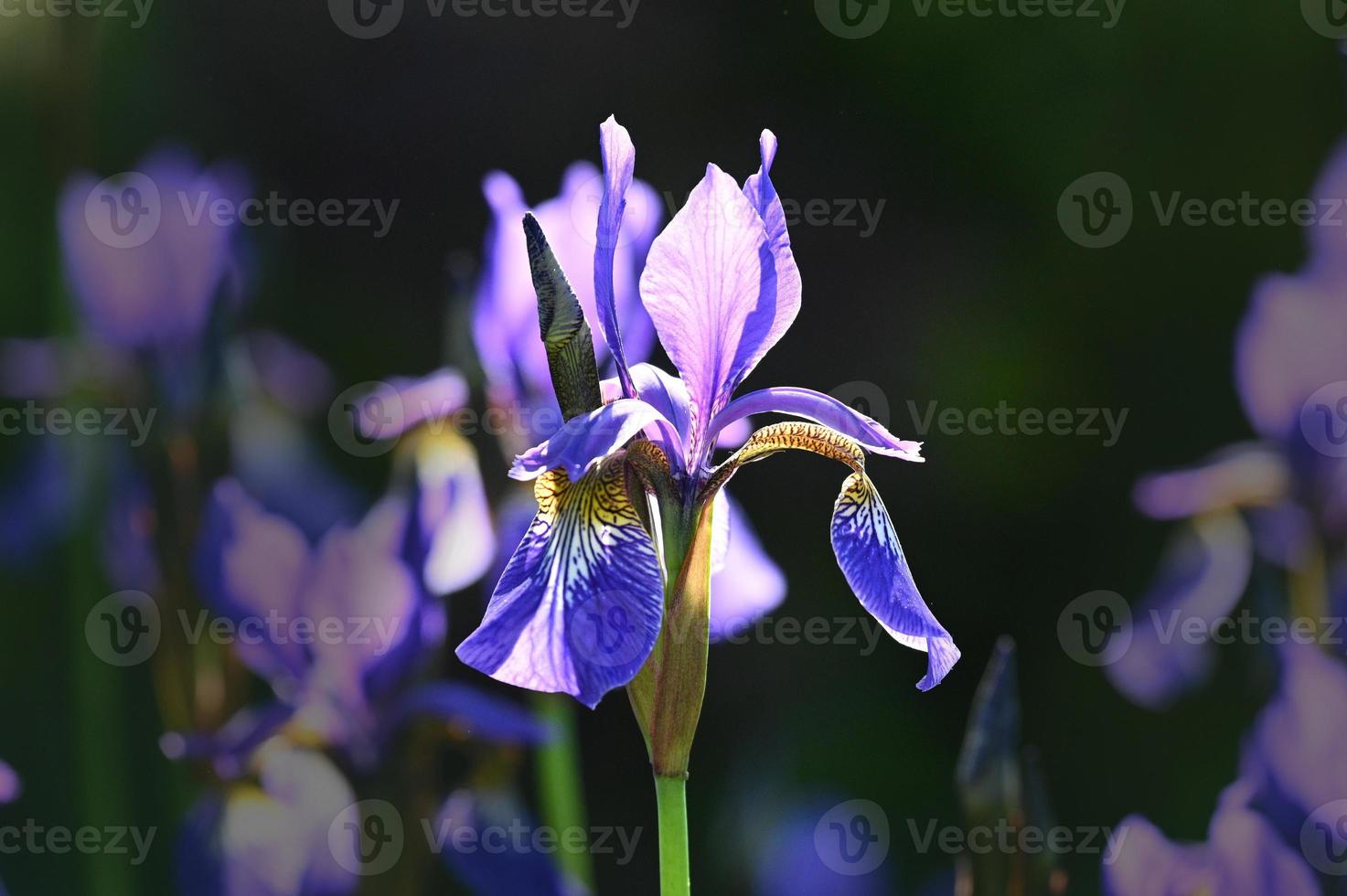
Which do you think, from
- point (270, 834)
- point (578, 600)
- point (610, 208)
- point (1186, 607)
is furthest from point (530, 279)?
point (1186, 607)

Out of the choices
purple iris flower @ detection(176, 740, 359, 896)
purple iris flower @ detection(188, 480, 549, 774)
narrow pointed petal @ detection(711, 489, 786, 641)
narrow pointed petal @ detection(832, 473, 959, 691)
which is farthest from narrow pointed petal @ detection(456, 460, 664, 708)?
purple iris flower @ detection(176, 740, 359, 896)

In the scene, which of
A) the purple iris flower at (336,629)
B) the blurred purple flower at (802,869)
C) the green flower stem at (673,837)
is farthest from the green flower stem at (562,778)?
the green flower stem at (673,837)

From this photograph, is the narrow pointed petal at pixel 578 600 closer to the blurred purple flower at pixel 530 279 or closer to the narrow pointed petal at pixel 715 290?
the narrow pointed petal at pixel 715 290

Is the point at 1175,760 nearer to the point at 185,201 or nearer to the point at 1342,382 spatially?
the point at 1342,382

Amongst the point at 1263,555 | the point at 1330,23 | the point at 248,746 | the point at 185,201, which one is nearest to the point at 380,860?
the point at 248,746

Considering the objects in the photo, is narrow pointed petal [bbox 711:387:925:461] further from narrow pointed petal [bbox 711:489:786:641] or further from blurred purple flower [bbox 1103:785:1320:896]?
blurred purple flower [bbox 1103:785:1320:896]

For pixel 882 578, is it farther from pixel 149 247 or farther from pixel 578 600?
pixel 149 247
